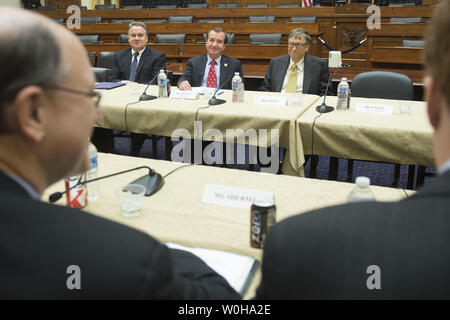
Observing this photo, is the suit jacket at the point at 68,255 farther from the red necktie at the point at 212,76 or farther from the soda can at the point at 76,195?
the red necktie at the point at 212,76

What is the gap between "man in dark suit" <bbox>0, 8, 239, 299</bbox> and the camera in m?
0.63

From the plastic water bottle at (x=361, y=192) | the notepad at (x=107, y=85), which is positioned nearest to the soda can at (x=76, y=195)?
the plastic water bottle at (x=361, y=192)

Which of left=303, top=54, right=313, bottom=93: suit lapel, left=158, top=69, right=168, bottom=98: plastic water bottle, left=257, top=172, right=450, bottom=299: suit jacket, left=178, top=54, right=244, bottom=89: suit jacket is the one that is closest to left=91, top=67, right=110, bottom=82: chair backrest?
left=178, top=54, right=244, bottom=89: suit jacket

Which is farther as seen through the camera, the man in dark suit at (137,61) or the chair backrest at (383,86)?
the man in dark suit at (137,61)

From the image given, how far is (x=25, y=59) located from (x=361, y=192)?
3.92ft

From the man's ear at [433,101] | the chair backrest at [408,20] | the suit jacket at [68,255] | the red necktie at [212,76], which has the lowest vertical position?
the suit jacket at [68,255]

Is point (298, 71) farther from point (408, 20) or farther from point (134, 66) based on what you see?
point (408, 20)

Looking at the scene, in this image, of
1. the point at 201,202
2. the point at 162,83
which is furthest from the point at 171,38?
the point at 201,202

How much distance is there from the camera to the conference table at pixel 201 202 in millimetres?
1338

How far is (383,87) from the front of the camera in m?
3.58

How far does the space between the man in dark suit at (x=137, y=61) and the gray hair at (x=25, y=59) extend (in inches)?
153

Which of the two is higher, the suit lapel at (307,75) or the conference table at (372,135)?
the suit lapel at (307,75)

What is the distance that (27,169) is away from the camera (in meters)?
0.74

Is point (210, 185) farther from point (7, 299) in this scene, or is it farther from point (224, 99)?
point (224, 99)
